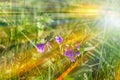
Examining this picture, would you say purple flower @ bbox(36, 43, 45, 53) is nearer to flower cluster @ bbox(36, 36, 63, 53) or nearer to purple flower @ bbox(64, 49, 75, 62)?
flower cluster @ bbox(36, 36, 63, 53)

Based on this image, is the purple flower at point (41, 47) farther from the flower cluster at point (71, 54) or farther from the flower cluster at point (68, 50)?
the flower cluster at point (71, 54)

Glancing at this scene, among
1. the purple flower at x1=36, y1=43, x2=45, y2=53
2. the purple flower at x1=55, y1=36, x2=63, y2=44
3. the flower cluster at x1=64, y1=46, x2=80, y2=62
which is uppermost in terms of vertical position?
the purple flower at x1=55, y1=36, x2=63, y2=44

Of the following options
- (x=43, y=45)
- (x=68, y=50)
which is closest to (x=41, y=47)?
(x=43, y=45)

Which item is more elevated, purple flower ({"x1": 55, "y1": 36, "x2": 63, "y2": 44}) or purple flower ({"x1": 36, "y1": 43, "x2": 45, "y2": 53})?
purple flower ({"x1": 55, "y1": 36, "x2": 63, "y2": 44})

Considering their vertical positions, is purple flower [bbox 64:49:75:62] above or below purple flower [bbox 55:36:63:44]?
below

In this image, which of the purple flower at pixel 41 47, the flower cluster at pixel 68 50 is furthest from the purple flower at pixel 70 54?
the purple flower at pixel 41 47

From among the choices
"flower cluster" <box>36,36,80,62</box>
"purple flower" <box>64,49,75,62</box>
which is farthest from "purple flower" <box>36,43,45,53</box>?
"purple flower" <box>64,49,75,62</box>

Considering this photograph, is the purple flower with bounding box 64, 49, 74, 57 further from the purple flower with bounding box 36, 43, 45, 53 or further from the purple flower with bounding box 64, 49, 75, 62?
the purple flower with bounding box 36, 43, 45, 53

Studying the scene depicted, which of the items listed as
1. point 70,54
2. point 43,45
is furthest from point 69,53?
point 43,45

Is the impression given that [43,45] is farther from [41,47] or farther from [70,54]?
[70,54]

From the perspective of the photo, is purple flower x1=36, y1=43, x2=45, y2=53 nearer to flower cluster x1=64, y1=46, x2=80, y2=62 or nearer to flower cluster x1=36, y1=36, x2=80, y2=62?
flower cluster x1=36, y1=36, x2=80, y2=62

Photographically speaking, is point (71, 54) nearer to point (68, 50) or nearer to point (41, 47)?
point (68, 50)

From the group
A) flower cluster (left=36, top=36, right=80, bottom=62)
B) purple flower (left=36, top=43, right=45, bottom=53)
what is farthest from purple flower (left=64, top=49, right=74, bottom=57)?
purple flower (left=36, top=43, right=45, bottom=53)
